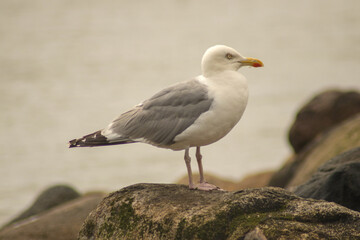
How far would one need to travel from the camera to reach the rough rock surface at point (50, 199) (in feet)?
38.0

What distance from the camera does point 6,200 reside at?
703 inches

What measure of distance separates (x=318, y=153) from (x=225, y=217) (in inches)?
223

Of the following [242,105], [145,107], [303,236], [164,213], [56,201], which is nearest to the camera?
[303,236]

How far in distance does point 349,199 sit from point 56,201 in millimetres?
6636

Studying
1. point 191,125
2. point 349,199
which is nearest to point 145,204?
point 191,125

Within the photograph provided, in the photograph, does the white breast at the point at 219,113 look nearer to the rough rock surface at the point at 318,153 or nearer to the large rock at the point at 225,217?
the large rock at the point at 225,217

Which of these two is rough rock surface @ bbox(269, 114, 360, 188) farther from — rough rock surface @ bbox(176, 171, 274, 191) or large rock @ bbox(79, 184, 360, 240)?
large rock @ bbox(79, 184, 360, 240)

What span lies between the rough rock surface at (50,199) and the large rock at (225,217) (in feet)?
18.6

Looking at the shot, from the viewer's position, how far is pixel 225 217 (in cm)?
537

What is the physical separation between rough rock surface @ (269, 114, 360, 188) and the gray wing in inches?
143

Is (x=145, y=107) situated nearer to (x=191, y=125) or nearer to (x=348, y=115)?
(x=191, y=125)

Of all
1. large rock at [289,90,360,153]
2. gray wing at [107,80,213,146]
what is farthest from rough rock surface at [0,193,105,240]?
large rock at [289,90,360,153]

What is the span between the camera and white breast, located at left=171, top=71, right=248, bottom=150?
639 cm

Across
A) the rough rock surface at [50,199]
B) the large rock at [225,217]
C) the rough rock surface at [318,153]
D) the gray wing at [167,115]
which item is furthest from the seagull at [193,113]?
the rough rock surface at [50,199]
